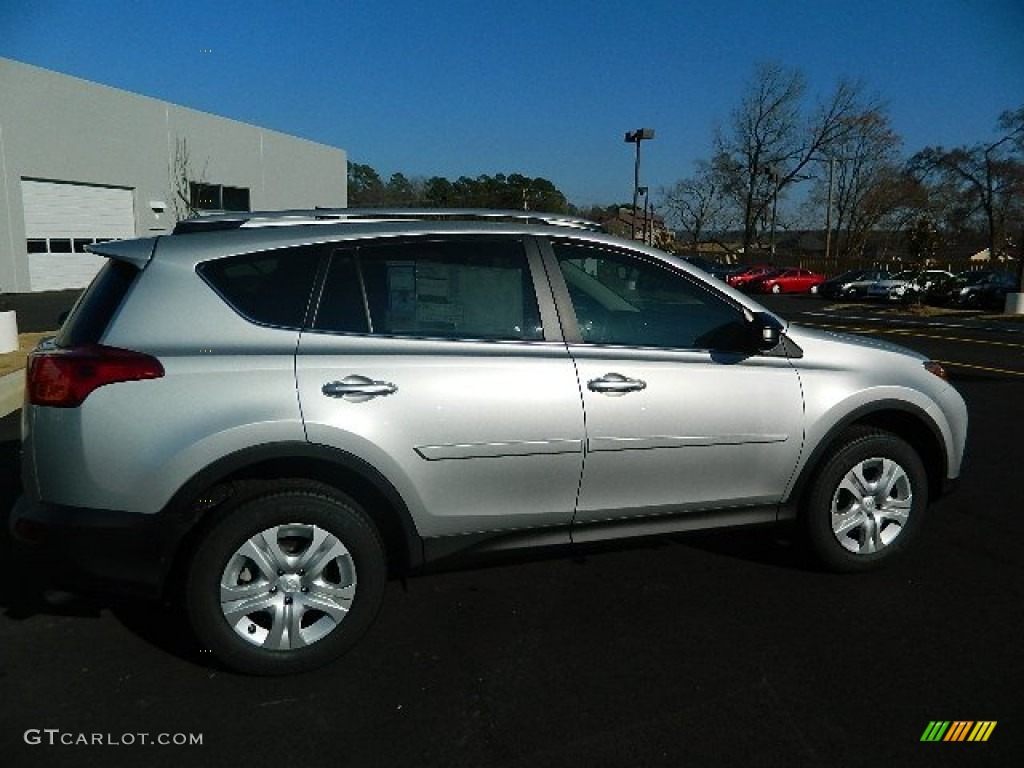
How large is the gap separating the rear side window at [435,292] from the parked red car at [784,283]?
114 ft

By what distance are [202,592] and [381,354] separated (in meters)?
1.04

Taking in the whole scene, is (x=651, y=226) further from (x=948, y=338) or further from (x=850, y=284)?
(x=948, y=338)

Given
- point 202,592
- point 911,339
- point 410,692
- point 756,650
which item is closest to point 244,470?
point 202,592

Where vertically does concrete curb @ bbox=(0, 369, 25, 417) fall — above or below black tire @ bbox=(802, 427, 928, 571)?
below

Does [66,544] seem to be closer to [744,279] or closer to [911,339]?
[911,339]

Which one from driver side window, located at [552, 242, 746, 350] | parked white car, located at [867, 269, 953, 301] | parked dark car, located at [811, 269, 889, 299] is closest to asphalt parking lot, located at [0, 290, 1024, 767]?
driver side window, located at [552, 242, 746, 350]

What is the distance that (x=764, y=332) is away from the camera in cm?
309

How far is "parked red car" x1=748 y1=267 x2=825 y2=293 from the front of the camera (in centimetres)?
3534

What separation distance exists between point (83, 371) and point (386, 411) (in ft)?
3.29

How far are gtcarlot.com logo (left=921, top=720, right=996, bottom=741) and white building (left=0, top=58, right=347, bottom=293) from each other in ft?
63.2

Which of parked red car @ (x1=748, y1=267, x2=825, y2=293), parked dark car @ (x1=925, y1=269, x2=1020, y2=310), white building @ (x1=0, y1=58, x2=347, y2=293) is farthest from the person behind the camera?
parked red car @ (x1=748, y1=267, x2=825, y2=293)

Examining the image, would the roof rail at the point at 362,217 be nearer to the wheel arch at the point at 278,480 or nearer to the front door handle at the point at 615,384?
the front door handle at the point at 615,384

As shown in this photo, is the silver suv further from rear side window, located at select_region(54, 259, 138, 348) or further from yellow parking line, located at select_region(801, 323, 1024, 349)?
yellow parking line, located at select_region(801, 323, 1024, 349)

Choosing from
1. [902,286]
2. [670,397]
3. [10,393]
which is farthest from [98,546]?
[902,286]
